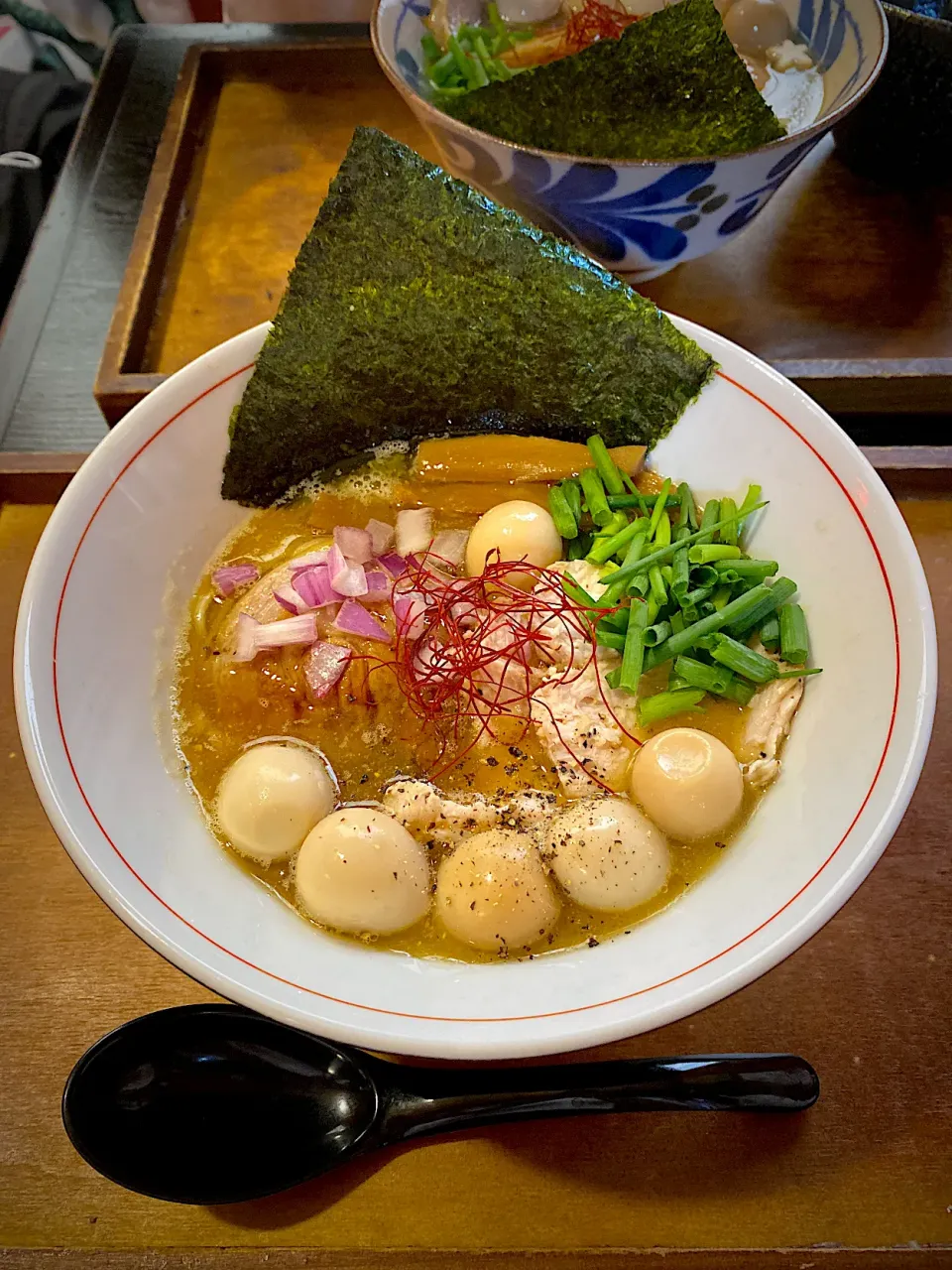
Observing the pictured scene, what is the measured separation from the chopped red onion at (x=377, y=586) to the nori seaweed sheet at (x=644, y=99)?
0.77 m

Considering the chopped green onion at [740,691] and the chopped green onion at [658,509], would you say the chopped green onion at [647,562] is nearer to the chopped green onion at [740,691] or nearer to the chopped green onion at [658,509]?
the chopped green onion at [658,509]

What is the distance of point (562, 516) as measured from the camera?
136cm

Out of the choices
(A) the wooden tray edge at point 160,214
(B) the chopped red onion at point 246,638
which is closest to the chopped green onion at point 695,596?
(B) the chopped red onion at point 246,638

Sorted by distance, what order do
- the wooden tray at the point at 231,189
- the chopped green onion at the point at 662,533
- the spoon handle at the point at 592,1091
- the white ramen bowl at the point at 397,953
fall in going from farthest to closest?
the wooden tray at the point at 231,189 < the chopped green onion at the point at 662,533 < the spoon handle at the point at 592,1091 < the white ramen bowl at the point at 397,953

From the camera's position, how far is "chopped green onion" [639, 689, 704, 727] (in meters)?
1.21

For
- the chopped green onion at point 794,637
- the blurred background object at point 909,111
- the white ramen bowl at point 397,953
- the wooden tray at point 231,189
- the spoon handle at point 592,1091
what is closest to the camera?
the white ramen bowl at point 397,953

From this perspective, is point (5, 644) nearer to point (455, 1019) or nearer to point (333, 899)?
point (333, 899)

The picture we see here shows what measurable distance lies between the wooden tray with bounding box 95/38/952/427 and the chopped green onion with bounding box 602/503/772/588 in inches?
18.5

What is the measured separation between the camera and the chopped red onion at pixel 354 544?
1389 mm

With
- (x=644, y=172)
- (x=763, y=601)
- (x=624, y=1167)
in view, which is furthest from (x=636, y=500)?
(x=624, y=1167)

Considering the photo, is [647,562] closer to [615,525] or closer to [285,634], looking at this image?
A: [615,525]

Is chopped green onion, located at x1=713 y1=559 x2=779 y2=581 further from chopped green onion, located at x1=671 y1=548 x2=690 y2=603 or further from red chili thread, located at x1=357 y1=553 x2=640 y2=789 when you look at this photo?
red chili thread, located at x1=357 y1=553 x2=640 y2=789

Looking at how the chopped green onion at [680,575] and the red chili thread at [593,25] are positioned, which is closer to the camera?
the chopped green onion at [680,575]

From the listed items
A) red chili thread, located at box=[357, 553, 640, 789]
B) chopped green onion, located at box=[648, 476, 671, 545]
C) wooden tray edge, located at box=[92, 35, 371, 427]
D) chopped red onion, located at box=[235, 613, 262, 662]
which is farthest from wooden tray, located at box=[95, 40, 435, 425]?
chopped green onion, located at box=[648, 476, 671, 545]
